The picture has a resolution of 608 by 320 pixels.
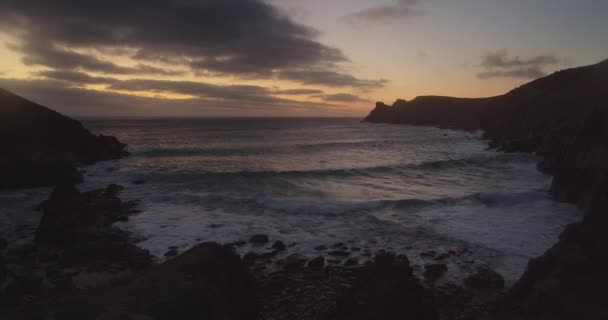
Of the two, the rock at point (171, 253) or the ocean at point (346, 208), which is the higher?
the ocean at point (346, 208)

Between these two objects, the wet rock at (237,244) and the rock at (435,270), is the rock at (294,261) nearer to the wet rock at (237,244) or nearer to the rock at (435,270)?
the wet rock at (237,244)

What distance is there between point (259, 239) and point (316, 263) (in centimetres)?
338

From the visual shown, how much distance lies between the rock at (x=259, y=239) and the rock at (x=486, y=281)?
7.42 metres

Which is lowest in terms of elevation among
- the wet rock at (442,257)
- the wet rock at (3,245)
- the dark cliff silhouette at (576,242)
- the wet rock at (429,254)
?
the wet rock at (3,245)

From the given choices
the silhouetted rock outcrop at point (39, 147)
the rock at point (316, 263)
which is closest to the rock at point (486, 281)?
the rock at point (316, 263)

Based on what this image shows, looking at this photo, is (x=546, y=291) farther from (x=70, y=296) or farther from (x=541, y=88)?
(x=541, y=88)

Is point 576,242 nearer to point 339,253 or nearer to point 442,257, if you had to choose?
point 442,257

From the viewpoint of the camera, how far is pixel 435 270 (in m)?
10.8

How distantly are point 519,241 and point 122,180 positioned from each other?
28.1 metres

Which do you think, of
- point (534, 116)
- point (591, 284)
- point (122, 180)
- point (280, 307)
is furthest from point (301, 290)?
point (534, 116)

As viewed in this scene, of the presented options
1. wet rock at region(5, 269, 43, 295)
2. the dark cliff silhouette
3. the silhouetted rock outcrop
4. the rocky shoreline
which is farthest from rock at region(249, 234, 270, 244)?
the silhouetted rock outcrop

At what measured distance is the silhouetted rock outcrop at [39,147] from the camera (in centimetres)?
2584

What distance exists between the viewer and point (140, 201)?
21234 mm

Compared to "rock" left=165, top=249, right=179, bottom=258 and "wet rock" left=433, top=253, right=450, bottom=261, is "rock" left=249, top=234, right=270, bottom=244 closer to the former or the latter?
"rock" left=165, top=249, right=179, bottom=258
